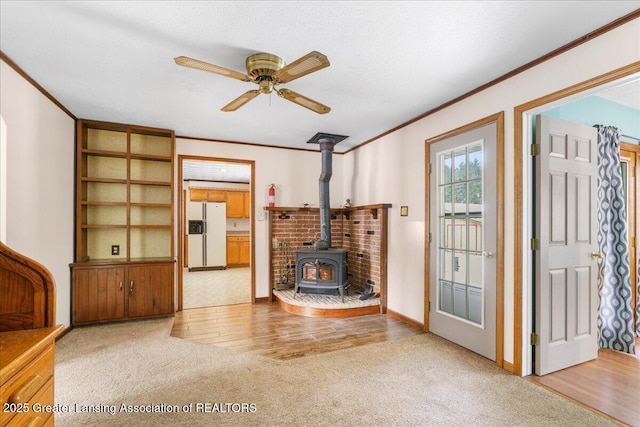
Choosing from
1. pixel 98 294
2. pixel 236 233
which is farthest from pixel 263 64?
pixel 236 233

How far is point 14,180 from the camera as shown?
2436 mm

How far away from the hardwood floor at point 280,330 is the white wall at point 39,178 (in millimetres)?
1422

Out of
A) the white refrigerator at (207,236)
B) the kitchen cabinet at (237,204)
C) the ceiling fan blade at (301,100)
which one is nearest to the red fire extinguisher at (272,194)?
the ceiling fan blade at (301,100)

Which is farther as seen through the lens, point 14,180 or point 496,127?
point 496,127

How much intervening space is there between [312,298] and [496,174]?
275cm

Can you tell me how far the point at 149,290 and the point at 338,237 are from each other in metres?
2.94

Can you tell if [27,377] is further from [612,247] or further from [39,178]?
[612,247]

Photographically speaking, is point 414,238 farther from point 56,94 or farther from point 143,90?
point 56,94

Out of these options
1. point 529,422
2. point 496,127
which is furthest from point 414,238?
point 529,422

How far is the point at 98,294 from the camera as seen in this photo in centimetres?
356

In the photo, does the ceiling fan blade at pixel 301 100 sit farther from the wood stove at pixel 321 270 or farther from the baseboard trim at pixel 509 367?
the baseboard trim at pixel 509 367

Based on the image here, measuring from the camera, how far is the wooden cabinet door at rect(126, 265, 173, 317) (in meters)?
3.71

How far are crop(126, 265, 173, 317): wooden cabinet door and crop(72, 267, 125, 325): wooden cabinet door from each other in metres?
0.10

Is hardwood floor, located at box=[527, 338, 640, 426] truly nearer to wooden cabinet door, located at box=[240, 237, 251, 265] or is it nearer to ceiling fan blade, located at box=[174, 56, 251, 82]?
ceiling fan blade, located at box=[174, 56, 251, 82]
